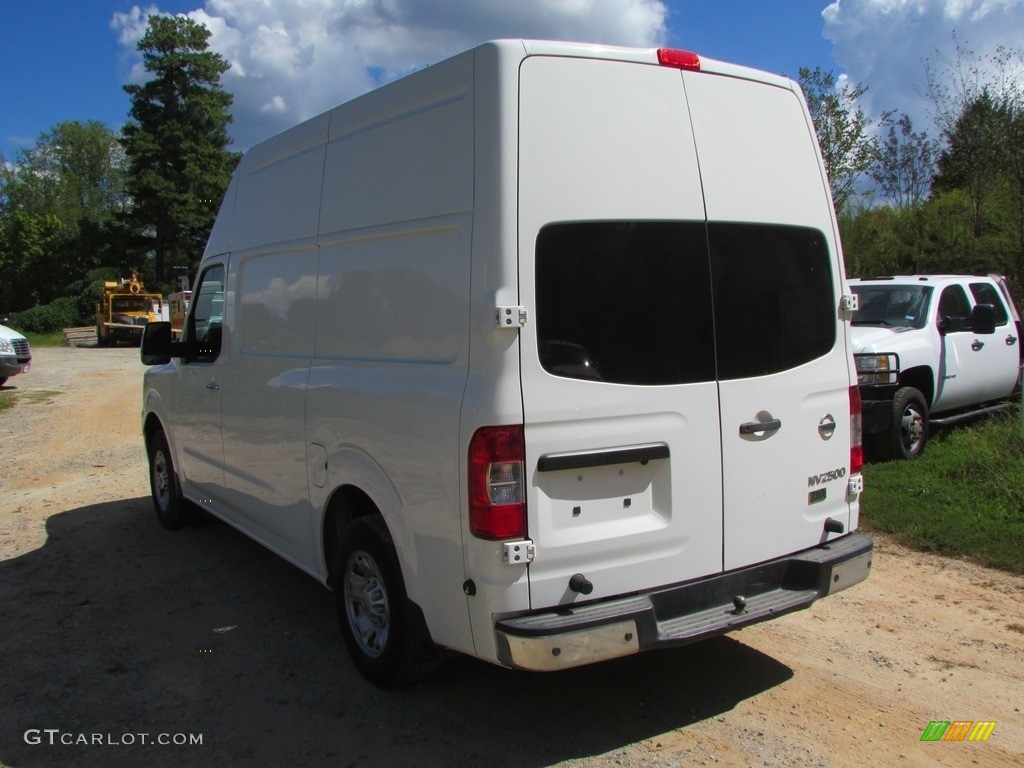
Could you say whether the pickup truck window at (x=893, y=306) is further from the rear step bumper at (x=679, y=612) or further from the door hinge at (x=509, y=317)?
the door hinge at (x=509, y=317)

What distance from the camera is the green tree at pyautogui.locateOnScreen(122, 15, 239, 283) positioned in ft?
139

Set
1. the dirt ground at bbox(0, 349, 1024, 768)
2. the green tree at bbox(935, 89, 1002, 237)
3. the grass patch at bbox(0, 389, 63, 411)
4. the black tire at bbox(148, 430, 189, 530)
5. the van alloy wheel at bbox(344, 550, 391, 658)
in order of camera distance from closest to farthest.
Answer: the dirt ground at bbox(0, 349, 1024, 768), the van alloy wheel at bbox(344, 550, 391, 658), the black tire at bbox(148, 430, 189, 530), the green tree at bbox(935, 89, 1002, 237), the grass patch at bbox(0, 389, 63, 411)

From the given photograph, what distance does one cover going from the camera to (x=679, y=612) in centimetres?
363

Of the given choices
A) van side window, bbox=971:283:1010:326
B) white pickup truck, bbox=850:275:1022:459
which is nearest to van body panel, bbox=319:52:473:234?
white pickup truck, bbox=850:275:1022:459

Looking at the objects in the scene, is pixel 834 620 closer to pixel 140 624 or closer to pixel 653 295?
pixel 653 295

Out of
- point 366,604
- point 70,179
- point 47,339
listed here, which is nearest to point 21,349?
point 366,604

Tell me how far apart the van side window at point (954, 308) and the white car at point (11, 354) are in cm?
1690

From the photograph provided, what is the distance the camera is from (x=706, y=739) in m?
3.73

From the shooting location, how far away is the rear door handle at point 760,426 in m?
3.82

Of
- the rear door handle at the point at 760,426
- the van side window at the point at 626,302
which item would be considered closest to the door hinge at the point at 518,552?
the van side window at the point at 626,302

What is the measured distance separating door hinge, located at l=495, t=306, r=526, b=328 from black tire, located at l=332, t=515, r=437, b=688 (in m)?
1.29

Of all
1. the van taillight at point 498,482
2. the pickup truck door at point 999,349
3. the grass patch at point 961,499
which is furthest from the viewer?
the pickup truck door at point 999,349

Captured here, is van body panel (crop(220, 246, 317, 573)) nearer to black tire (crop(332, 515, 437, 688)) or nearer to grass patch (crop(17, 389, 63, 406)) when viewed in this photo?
black tire (crop(332, 515, 437, 688))

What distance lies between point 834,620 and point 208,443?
416cm
